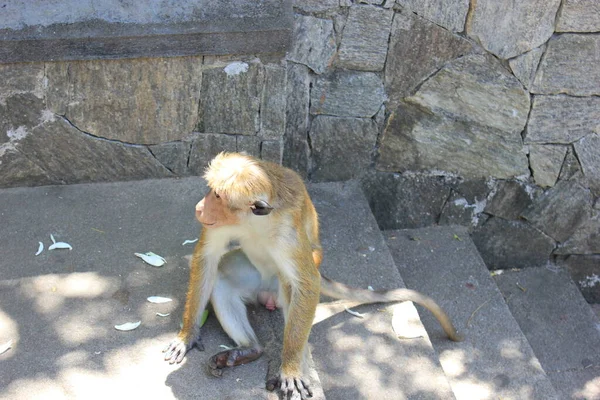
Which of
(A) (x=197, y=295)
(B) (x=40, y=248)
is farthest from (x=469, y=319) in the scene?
(B) (x=40, y=248)

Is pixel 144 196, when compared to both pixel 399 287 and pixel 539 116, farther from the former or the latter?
pixel 539 116

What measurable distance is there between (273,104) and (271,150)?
32 centimetres

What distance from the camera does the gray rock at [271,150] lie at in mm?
4426

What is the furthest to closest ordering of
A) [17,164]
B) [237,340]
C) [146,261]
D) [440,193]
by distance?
[440,193] → [17,164] → [146,261] → [237,340]

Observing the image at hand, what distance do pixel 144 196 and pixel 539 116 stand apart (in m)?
2.63

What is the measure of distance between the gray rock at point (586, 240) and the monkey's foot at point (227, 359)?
2968 millimetres

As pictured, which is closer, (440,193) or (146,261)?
(146,261)

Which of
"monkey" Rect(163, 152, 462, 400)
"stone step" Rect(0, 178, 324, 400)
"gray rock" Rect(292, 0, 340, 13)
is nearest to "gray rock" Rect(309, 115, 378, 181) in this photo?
"gray rock" Rect(292, 0, 340, 13)

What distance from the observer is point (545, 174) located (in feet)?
15.8

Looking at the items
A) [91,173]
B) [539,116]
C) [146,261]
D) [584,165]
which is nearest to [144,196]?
[91,173]

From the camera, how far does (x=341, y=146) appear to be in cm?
464

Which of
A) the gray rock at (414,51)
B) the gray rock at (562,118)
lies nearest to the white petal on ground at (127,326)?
the gray rock at (414,51)

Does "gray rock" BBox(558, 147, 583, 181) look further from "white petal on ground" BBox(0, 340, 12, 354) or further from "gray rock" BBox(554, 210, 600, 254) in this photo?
"white petal on ground" BBox(0, 340, 12, 354)

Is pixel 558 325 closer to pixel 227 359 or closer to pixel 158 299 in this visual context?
pixel 227 359
